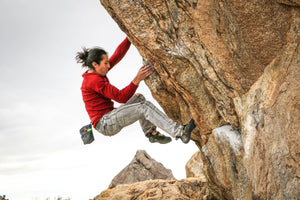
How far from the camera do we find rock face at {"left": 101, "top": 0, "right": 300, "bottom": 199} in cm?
702

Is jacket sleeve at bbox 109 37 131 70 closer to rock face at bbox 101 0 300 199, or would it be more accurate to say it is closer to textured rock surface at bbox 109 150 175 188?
rock face at bbox 101 0 300 199

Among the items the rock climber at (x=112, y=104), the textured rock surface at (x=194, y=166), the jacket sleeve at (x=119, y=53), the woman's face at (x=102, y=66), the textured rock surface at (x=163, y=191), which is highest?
the jacket sleeve at (x=119, y=53)

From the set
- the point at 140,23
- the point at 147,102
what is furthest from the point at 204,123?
the point at 140,23

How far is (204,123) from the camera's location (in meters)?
8.38

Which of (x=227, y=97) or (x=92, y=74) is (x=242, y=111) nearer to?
(x=227, y=97)

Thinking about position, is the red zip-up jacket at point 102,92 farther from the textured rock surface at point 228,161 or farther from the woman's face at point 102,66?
the textured rock surface at point 228,161

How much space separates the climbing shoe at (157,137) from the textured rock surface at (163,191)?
94.4 inches

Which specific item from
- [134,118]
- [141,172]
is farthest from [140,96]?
[141,172]

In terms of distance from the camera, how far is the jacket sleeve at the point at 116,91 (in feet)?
26.4

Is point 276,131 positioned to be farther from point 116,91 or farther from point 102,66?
point 102,66

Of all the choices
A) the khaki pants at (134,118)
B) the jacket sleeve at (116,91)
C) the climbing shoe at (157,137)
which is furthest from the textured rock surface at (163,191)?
the jacket sleeve at (116,91)

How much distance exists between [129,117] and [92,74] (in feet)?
5.22

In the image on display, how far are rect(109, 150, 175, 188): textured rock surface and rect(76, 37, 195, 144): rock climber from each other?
26.3ft

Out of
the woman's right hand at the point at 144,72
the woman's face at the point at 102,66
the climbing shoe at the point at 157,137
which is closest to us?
the woman's right hand at the point at 144,72
